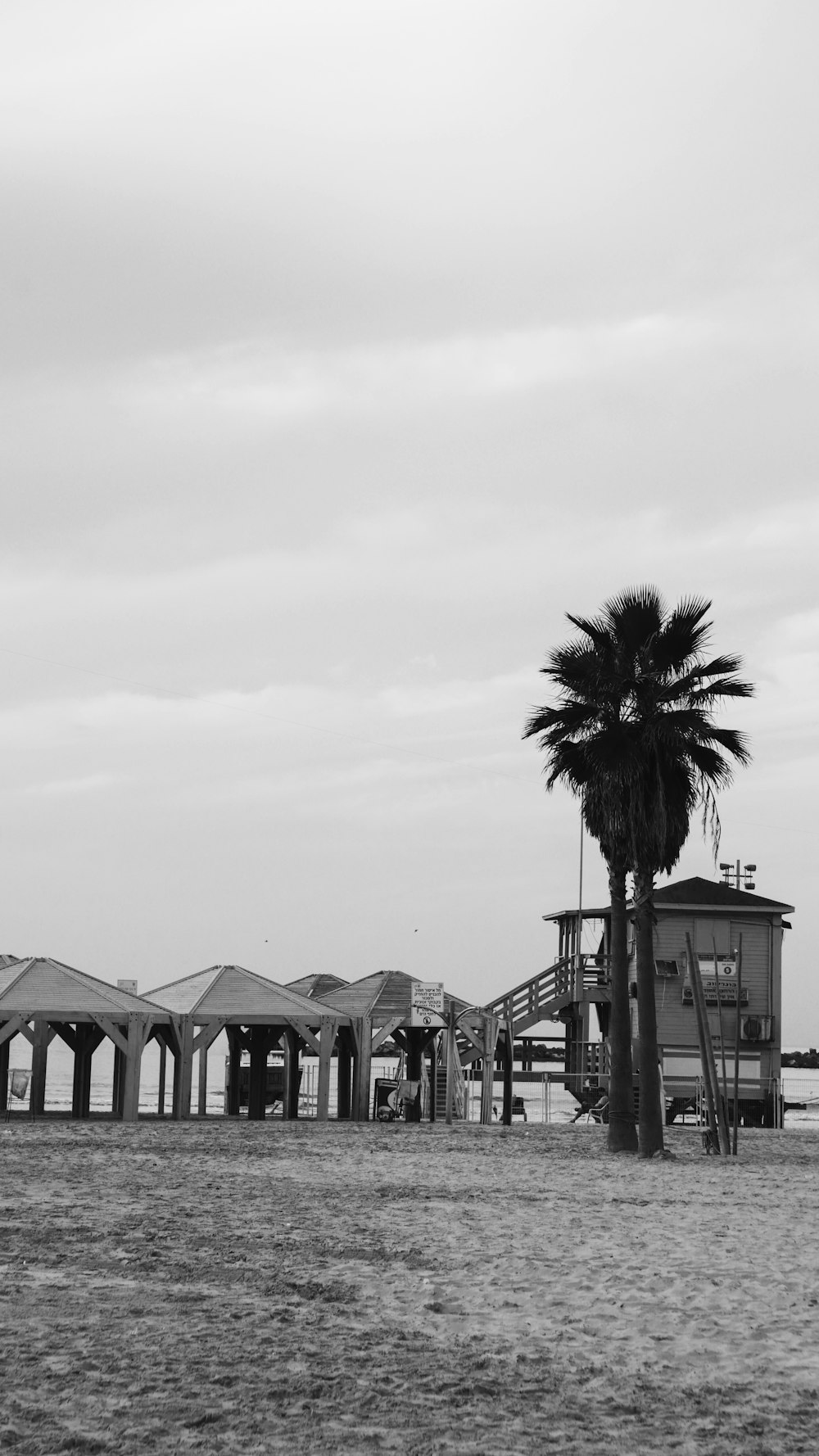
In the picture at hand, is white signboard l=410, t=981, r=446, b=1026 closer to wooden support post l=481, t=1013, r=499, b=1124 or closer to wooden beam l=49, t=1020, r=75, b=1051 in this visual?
wooden support post l=481, t=1013, r=499, b=1124

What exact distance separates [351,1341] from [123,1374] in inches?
62.2

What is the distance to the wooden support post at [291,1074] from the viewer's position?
3872cm

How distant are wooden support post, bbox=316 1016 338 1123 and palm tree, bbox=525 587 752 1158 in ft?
33.2

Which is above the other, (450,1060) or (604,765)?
(604,765)

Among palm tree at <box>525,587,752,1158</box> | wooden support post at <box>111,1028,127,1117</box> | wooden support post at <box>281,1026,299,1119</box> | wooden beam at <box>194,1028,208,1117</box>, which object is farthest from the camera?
wooden support post at <box>281,1026,299,1119</box>

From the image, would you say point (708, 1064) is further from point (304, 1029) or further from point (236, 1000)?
point (236, 1000)

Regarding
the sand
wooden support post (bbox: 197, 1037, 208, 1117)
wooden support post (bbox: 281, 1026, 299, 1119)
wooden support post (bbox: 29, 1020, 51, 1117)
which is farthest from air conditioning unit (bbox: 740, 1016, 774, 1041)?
the sand

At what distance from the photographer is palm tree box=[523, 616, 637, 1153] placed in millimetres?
24234

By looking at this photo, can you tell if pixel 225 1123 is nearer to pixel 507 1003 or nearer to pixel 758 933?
pixel 507 1003

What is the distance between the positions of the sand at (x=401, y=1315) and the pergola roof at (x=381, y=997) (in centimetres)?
1716

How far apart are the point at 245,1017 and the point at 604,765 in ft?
41.3

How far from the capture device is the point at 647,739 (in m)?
24.1

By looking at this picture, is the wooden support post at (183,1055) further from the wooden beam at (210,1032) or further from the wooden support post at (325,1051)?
the wooden support post at (325,1051)

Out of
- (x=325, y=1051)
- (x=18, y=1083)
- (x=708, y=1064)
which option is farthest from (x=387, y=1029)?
(x=18, y=1083)
